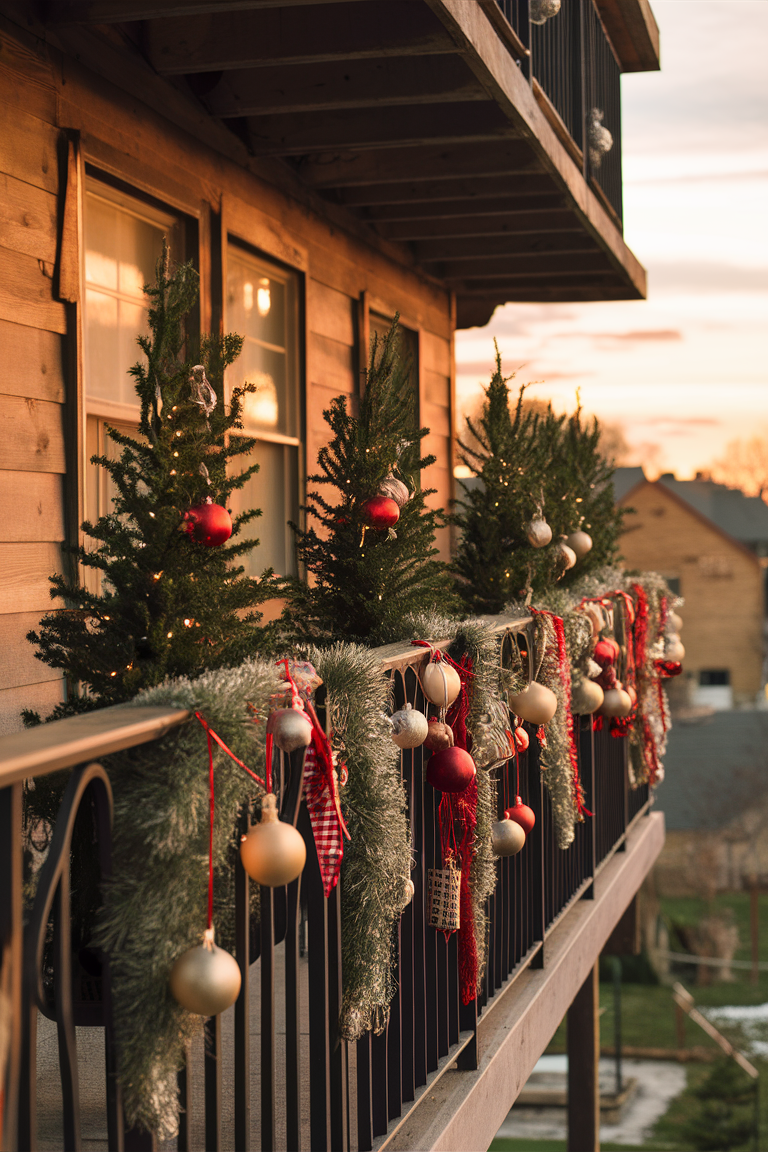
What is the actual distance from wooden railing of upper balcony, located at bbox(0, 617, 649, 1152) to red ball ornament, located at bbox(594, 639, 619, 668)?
0.72 metres

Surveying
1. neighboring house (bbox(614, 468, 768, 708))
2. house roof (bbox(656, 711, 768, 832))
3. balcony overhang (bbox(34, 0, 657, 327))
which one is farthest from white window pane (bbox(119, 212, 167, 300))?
neighboring house (bbox(614, 468, 768, 708))

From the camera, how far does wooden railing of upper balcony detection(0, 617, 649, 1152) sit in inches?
54.3

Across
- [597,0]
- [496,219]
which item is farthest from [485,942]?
[597,0]

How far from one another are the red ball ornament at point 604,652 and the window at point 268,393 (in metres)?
1.45

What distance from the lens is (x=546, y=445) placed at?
553 cm

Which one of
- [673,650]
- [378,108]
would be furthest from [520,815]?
[673,650]

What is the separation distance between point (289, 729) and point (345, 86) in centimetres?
297

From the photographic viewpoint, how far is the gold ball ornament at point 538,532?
15.9 ft

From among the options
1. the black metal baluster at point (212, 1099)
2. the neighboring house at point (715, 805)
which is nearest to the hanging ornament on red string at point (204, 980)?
the black metal baluster at point (212, 1099)

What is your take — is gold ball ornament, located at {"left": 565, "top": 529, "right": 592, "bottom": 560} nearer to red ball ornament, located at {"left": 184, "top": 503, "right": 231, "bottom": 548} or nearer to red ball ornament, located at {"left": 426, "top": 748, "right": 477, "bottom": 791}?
red ball ornament, located at {"left": 426, "top": 748, "right": 477, "bottom": 791}

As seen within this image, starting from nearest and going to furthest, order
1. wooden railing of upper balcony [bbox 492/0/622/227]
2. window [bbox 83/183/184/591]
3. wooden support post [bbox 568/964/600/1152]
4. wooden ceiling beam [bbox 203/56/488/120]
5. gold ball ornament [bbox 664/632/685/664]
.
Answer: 1. window [bbox 83/183/184/591]
2. wooden ceiling beam [bbox 203/56/488/120]
3. wooden railing of upper balcony [bbox 492/0/622/227]
4. gold ball ornament [bbox 664/632/685/664]
5. wooden support post [bbox 568/964/600/1152]

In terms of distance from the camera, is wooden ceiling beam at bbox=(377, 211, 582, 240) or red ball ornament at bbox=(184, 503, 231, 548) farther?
wooden ceiling beam at bbox=(377, 211, 582, 240)

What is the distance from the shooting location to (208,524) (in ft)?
7.89

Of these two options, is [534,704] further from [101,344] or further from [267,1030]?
[101,344]
